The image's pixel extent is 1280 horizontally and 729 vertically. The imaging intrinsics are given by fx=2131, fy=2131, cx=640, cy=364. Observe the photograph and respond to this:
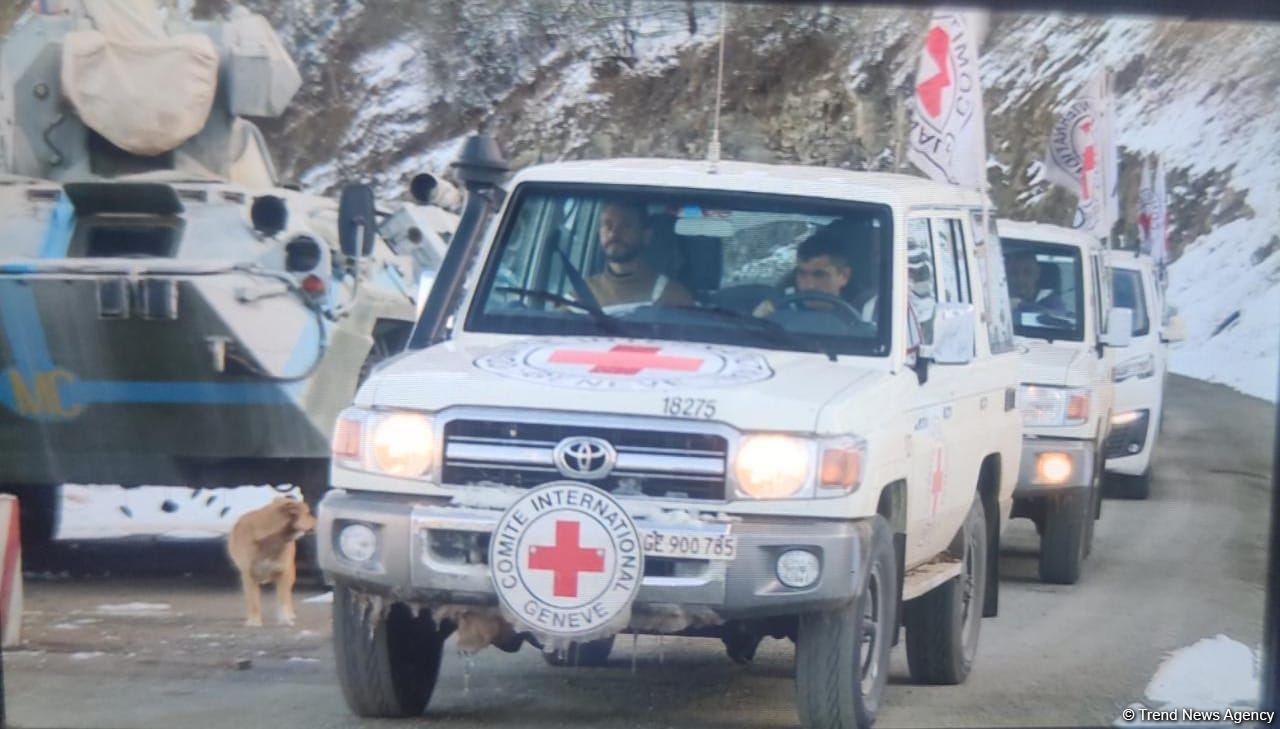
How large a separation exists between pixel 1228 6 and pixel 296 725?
12.5 feet

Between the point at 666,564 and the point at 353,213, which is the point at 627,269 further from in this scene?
the point at 353,213

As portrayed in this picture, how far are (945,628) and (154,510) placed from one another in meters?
6.75

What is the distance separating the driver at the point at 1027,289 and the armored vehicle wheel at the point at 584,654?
5057 millimetres

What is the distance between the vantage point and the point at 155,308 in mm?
10078

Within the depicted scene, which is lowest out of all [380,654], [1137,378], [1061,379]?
[380,654]

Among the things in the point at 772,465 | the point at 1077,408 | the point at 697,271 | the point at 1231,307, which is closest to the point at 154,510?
the point at 1077,408

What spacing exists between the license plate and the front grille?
143mm

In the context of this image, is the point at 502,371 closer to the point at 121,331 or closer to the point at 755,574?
the point at 755,574

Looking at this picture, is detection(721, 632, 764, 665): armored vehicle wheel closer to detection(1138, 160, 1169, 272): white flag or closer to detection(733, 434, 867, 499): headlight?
detection(733, 434, 867, 499): headlight

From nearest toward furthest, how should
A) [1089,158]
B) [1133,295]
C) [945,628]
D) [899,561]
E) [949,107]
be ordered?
[899,561] → [945,628] → [949,107] → [1133,295] → [1089,158]

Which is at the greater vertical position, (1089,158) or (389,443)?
(1089,158)

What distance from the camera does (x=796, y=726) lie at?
285 inches

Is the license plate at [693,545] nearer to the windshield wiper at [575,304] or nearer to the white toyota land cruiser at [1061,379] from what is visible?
the windshield wiper at [575,304]

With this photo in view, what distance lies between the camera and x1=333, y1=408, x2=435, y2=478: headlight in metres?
6.44
